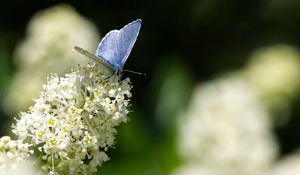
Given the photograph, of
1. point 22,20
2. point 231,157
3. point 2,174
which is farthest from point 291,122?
point 2,174

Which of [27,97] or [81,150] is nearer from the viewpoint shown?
[81,150]

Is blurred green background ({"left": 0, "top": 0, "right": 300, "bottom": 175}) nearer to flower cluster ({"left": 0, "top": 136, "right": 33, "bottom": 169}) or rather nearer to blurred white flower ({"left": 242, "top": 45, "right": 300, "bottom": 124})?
blurred white flower ({"left": 242, "top": 45, "right": 300, "bottom": 124})

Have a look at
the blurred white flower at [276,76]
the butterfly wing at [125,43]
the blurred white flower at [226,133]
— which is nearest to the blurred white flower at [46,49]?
the blurred white flower at [226,133]

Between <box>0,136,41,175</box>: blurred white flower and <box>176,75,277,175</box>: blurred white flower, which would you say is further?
<box>176,75,277,175</box>: blurred white flower

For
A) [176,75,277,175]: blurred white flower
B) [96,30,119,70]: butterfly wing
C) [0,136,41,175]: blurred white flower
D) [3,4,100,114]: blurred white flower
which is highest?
[3,4,100,114]: blurred white flower

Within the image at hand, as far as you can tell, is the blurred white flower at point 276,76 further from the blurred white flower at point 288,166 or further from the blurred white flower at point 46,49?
the blurred white flower at point 46,49

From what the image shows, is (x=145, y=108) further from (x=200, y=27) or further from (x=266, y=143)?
(x=200, y=27)

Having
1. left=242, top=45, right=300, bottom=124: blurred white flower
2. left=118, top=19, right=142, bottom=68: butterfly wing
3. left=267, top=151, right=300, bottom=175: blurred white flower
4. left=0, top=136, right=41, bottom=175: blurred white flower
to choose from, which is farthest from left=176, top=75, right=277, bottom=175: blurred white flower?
left=0, top=136, right=41, bottom=175: blurred white flower
